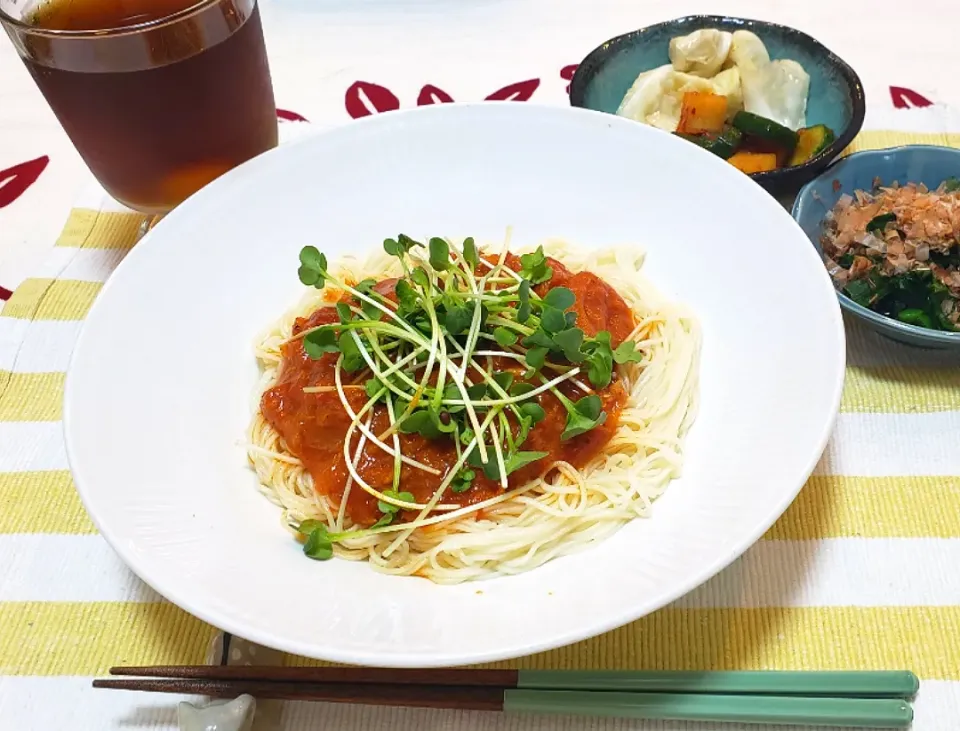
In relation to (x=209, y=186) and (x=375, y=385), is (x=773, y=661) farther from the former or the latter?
(x=209, y=186)

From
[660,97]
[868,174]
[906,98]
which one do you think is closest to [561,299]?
[868,174]

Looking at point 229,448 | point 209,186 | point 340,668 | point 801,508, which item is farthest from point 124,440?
point 801,508

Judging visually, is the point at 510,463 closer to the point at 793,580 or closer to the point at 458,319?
the point at 458,319

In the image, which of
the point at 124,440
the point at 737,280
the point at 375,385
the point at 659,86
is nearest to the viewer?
the point at 124,440

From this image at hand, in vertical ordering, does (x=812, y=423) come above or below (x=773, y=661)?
above

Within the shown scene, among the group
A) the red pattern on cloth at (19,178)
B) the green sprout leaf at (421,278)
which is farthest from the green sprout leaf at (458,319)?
the red pattern on cloth at (19,178)
